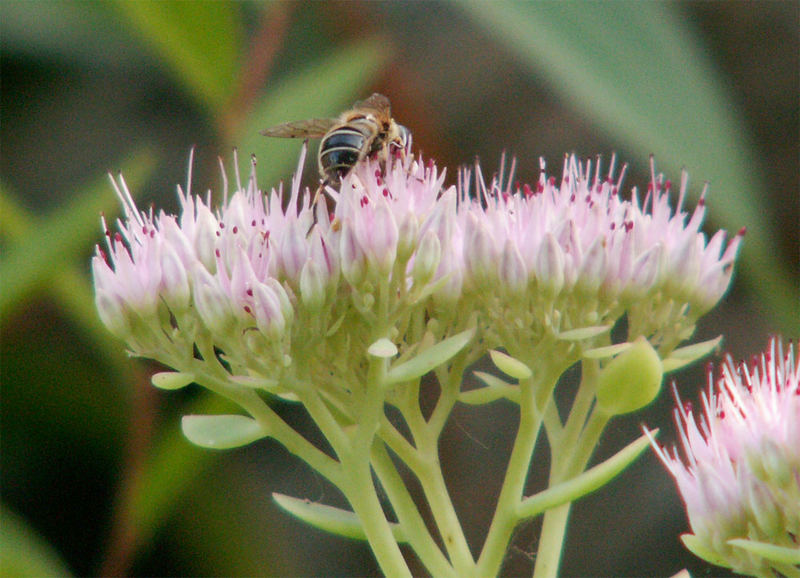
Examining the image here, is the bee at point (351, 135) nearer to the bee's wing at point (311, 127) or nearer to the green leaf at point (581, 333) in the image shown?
the bee's wing at point (311, 127)

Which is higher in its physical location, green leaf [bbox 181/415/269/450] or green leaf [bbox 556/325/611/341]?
green leaf [bbox 556/325/611/341]

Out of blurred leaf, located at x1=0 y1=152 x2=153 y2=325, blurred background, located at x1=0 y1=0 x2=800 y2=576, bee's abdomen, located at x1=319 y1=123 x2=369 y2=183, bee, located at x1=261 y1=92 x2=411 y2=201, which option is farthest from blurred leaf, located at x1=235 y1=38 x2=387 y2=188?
bee's abdomen, located at x1=319 y1=123 x2=369 y2=183

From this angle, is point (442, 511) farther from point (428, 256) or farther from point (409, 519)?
point (428, 256)

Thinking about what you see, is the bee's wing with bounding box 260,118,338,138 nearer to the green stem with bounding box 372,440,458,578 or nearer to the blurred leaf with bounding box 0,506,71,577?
the green stem with bounding box 372,440,458,578

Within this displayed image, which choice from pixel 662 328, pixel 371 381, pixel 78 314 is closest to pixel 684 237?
pixel 662 328

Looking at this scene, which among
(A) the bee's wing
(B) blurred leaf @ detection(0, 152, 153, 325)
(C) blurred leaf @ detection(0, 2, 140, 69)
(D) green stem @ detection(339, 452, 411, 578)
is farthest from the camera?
(C) blurred leaf @ detection(0, 2, 140, 69)

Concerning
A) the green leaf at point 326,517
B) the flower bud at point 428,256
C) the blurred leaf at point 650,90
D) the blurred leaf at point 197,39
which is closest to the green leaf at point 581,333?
the flower bud at point 428,256
